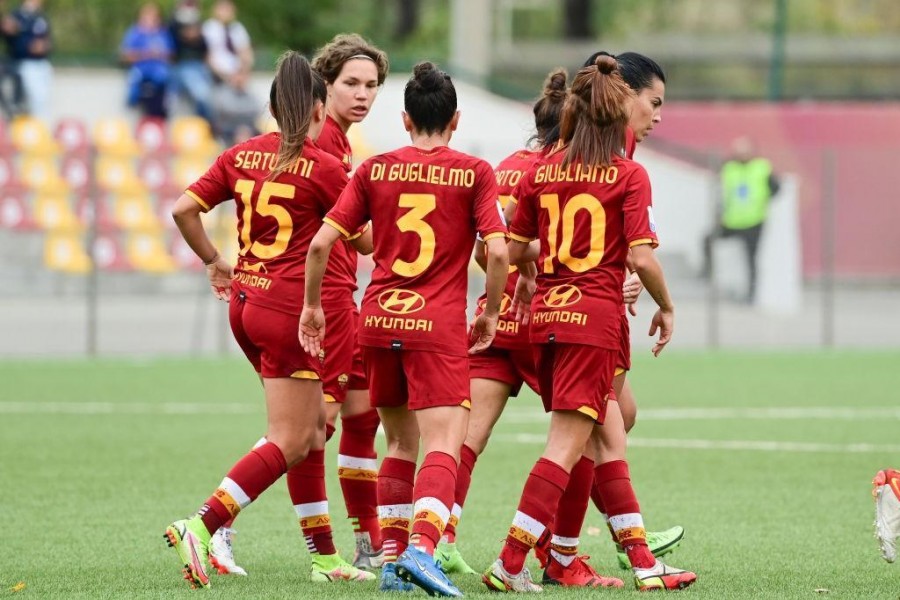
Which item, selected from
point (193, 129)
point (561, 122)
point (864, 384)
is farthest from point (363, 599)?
point (193, 129)

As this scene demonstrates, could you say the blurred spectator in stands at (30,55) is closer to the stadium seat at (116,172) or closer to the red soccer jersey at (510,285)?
the stadium seat at (116,172)

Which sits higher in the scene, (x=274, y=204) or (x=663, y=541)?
(x=274, y=204)

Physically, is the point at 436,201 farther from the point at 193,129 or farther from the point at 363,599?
the point at 193,129

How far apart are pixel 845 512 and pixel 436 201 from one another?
3.38 meters

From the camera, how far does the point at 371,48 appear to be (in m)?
7.13

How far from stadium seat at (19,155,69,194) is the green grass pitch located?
143 inches

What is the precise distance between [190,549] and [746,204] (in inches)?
594

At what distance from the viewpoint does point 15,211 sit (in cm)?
1909

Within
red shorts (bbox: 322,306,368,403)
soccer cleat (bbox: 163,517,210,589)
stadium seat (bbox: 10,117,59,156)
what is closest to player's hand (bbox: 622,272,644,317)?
red shorts (bbox: 322,306,368,403)

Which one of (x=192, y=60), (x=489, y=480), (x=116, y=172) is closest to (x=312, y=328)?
(x=489, y=480)

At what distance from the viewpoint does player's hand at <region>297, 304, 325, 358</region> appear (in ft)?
20.2

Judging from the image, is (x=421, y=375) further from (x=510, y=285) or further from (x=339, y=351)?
(x=510, y=285)

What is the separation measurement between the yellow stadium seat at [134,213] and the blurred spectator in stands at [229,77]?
358cm

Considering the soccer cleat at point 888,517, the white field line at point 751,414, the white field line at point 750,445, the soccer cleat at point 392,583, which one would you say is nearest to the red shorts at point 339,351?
the soccer cleat at point 392,583
